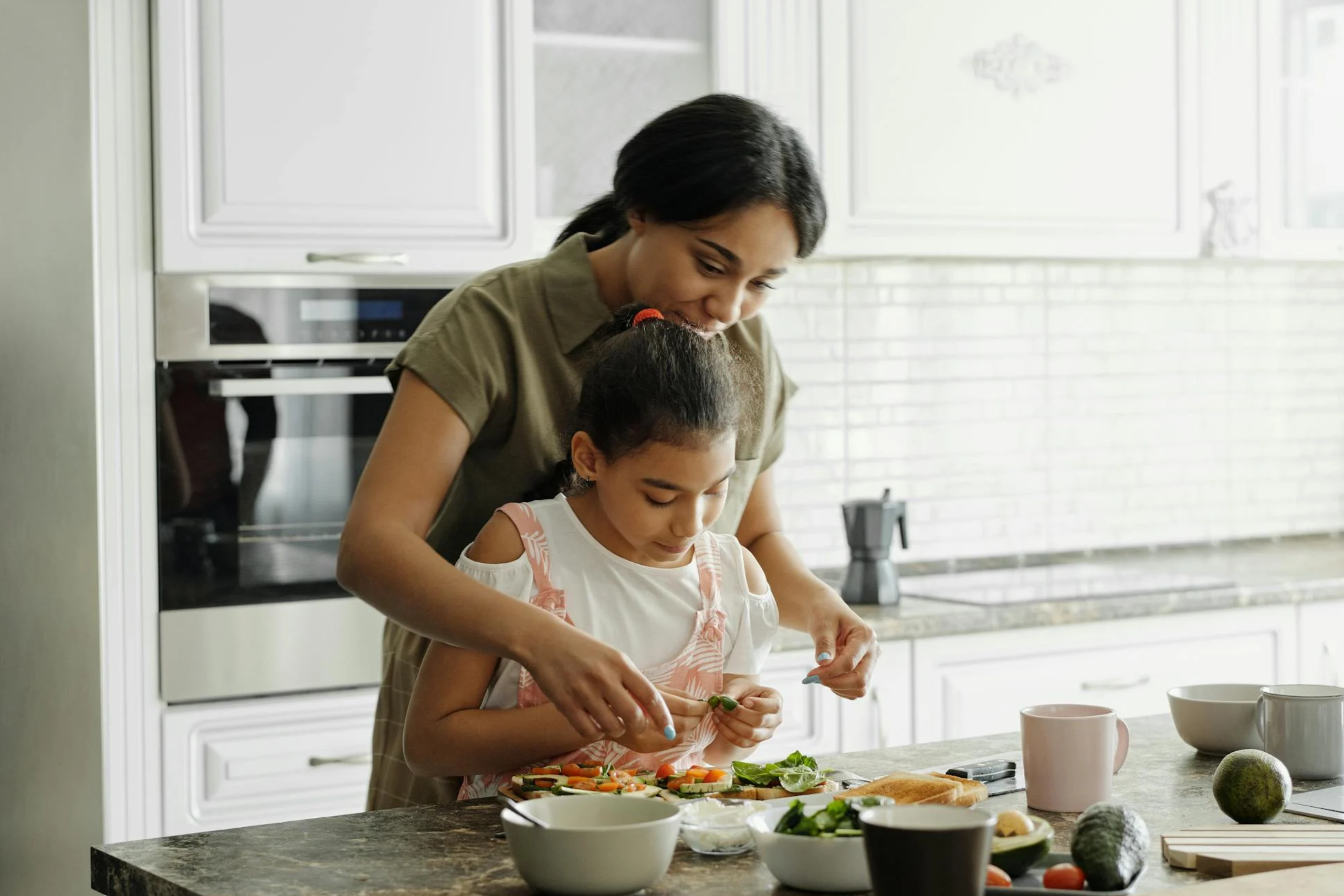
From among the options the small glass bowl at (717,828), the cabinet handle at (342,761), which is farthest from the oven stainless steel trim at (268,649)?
the small glass bowl at (717,828)

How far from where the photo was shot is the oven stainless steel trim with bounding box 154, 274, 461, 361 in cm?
271

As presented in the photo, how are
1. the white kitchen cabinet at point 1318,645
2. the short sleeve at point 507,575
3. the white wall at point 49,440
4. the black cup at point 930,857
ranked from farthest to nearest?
the white kitchen cabinet at point 1318,645
the white wall at point 49,440
the short sleeve at point 507,575
the black cup at point 930,857

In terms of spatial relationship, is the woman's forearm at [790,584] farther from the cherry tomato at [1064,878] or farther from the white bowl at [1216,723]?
the cherry tomato at [1064,878]

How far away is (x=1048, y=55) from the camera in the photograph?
3.45m

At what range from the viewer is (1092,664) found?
3.27 m

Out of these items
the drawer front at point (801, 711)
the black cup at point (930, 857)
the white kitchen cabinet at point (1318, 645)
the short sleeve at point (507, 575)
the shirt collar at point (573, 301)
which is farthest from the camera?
the white kitchen cabinet at point (1318, 645)

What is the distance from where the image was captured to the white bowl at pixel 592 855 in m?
1.16

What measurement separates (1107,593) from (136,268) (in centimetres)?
200

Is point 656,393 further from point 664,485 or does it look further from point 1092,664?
point 1092,664

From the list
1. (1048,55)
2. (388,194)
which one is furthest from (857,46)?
(388,194)

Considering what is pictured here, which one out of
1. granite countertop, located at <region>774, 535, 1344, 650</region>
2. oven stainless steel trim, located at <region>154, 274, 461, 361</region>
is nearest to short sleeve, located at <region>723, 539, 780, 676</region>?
granite countertop, located at <region>774, 535, 1344, 650</region>

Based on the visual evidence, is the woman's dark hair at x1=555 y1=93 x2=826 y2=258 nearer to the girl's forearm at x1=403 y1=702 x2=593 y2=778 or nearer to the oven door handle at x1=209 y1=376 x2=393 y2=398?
the girl's forearm at x1=403 y1=702 x2=593 y2=778

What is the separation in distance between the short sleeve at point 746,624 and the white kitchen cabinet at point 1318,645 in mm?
2138

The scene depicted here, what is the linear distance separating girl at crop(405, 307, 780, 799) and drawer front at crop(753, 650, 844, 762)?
1.21 meters
